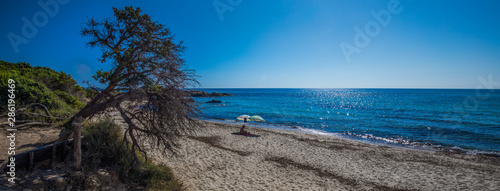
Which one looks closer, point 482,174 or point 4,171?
point 4,171

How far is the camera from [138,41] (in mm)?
6566

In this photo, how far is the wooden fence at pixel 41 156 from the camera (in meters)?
5.72

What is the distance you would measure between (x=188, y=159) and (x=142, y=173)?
15.2 feet

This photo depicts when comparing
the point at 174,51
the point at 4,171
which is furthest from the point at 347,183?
the point at 4,171

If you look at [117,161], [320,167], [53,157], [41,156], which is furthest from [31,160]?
[320,167]

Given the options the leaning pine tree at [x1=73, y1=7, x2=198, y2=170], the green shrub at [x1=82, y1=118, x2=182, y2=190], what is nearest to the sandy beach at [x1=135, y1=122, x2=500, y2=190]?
the green shrub at [x1=82, y1=118, x2=182, y2=190]

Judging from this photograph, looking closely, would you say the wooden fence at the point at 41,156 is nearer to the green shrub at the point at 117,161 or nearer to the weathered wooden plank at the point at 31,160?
the weathered wooden plank at the point at 31,160

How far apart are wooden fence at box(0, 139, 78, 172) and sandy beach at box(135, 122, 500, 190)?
412 cm

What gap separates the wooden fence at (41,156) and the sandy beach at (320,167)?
412cm

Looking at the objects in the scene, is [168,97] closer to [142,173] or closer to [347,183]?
[142,173]

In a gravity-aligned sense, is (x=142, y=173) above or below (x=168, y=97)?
below

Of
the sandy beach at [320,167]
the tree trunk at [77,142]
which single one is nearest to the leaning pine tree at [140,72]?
the tree trunk at [77,142]

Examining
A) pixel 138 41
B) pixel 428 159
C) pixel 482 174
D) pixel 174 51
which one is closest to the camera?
pixel 138 41

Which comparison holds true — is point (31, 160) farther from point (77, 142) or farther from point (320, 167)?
point (320, 167)
